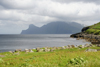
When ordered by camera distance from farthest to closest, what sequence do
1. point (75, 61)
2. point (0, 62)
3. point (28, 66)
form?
point (0, 62) < point (75, 61) < point (28, 66)

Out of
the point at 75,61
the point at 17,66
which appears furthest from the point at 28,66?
the point at 75,61

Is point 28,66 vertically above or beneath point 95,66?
beneath

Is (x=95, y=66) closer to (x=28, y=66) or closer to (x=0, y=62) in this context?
(x=28, y=66)

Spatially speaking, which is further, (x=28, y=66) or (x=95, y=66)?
(x=28, y=66)

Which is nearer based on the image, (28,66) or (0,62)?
(28,66)

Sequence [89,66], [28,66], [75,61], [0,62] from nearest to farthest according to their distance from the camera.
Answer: [89,66], [28,66], [75,61], [0,62]

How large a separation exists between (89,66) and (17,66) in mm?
9298

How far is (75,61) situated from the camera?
531 inches

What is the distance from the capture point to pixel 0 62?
54.2 feet

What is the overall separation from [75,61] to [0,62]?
11.0 m

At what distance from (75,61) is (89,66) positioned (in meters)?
5.68

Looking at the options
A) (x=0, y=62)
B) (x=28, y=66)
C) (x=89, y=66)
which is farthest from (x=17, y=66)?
(x=89, y=66)

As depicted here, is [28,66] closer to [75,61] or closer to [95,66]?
[75,61]

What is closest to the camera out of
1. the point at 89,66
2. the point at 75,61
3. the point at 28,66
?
the point at 89,66
